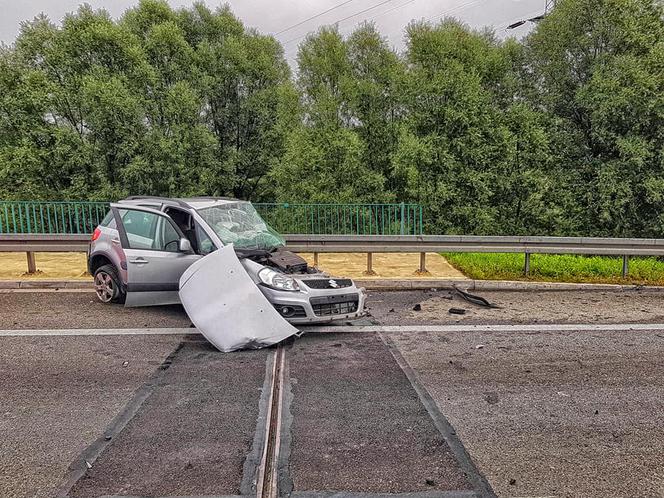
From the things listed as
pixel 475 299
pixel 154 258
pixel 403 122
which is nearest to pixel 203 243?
pixel 154 258

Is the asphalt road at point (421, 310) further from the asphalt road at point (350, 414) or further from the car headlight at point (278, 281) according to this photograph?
the car headlight at point (278, 281)

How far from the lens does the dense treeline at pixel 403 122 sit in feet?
66.8

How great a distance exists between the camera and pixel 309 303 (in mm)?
6258

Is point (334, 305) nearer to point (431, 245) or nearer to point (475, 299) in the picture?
point (475, 299)

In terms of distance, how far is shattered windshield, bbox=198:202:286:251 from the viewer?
23.4 feet

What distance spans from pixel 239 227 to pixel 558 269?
706 cm

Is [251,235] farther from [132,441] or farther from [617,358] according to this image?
[617,358]

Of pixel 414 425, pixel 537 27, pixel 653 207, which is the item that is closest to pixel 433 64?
pixel 537 27

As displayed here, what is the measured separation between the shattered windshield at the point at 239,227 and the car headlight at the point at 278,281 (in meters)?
0.82

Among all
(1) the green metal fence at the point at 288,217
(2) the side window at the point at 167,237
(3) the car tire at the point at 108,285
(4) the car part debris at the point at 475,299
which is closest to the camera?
(2) the side window at the point at 167,237

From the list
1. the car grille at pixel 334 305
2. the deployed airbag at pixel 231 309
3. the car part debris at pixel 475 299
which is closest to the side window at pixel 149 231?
the deployed airbag at pixel 231 309

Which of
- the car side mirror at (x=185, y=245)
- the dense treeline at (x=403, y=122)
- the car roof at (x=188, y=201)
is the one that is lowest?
the car side mirror at (x=185, y=245)

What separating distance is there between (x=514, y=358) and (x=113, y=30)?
22278 millimetres

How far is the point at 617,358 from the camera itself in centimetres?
574
